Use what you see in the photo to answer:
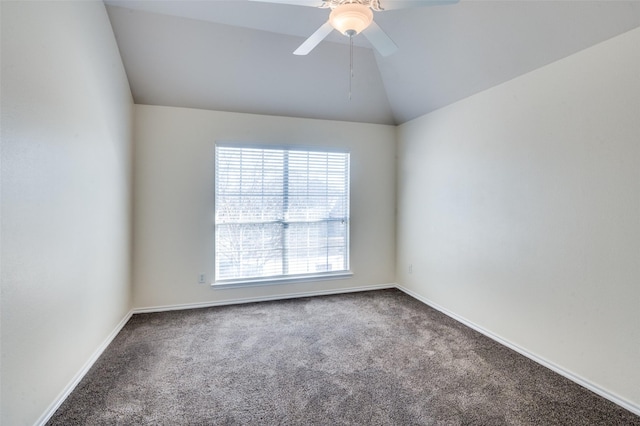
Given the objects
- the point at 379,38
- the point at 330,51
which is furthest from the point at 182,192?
the point at 379,38

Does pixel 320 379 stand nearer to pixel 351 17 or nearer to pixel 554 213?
pixel 554 213

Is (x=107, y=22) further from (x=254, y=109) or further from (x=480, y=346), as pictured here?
(x=480, y=346)

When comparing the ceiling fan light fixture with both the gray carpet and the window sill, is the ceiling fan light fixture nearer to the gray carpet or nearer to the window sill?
the gray carpet

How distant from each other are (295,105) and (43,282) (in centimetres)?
285

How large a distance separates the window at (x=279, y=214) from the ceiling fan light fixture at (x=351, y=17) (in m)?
2.20

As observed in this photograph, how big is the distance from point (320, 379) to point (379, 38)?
7.60ft

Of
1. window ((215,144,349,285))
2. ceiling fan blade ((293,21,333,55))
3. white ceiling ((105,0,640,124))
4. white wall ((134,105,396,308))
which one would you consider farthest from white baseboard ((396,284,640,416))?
ceiling fan blade ((293,21,333,55))

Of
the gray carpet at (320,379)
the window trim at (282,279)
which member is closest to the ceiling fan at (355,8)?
the gray carpet at (320,379)

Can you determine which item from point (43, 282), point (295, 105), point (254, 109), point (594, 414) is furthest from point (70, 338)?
point (594, 414)

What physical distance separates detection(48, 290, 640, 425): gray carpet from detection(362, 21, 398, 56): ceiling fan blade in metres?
2.27

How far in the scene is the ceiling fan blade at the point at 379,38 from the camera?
66.7 inches

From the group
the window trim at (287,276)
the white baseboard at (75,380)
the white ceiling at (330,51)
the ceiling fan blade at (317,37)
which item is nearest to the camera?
the white baseboard at (75,380)

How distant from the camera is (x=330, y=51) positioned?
306cm

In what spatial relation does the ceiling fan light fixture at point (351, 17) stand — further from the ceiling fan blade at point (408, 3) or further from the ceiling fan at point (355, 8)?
the ceiling fan blade at point (408, 3)
